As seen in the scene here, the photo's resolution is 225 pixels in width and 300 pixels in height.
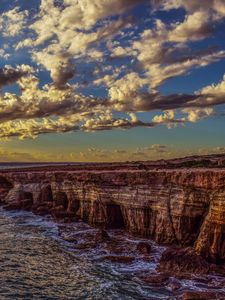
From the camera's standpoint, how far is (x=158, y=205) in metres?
38.3

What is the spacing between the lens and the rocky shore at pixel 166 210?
1144 inches

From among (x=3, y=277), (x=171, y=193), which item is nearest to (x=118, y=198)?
(x=171, y=193)

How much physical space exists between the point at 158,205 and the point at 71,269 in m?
11.5

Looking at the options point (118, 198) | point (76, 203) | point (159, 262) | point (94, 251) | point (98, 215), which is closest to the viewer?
point (159, 262)

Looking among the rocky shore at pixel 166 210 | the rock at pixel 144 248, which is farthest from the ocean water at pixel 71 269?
the rocky shore at pixel 166 210

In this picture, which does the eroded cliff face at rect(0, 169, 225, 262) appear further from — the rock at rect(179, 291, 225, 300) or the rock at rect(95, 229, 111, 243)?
the rock at rect(179, 291, 225, 300)

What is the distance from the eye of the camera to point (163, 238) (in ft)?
120

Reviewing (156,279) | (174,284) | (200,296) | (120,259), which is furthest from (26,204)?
(200,296)

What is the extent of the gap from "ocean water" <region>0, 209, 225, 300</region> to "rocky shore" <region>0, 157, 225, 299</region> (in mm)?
1786

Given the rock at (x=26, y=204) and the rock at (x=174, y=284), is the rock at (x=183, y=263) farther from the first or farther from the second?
the rock at (x=26, y=204)

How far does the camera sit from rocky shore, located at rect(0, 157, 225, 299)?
95.3 ft

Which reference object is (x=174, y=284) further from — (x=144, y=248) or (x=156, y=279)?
(x=144, y=248)

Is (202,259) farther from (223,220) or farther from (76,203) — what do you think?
(76,203)

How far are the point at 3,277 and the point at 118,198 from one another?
60.3 feet
